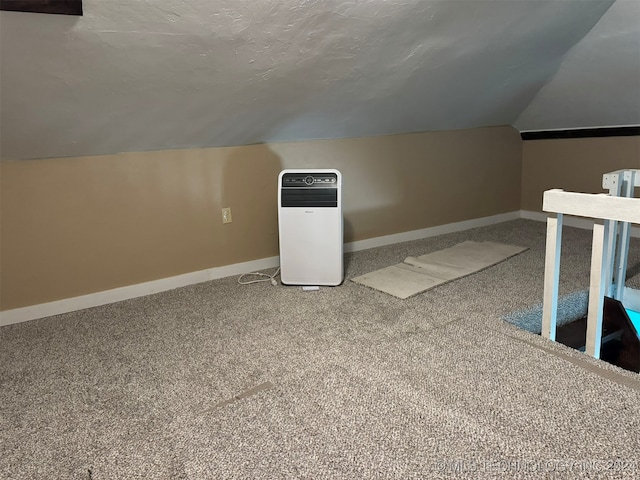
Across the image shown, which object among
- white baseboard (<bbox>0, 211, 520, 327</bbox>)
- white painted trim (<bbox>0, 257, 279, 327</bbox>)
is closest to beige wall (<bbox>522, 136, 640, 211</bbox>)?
white baseboard (<bbox>0, 211, 520, 327</bbox>)

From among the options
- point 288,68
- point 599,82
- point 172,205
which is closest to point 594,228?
point 288,68

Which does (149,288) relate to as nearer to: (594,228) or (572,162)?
(594,228)

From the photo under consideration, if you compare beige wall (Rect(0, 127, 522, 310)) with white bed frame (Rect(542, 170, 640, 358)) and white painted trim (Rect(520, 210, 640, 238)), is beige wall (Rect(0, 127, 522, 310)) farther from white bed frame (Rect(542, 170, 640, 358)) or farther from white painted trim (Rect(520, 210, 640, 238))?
white bed frame (Rect(542, 170, 640, 358))

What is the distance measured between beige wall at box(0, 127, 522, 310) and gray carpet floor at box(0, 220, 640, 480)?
0.93 feet

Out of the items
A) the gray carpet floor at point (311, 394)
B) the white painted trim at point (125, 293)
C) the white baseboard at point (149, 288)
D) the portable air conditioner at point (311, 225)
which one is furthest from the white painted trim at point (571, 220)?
the white painted trim at point (125, 293)

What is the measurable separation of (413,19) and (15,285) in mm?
2576

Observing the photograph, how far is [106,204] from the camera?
105 inches

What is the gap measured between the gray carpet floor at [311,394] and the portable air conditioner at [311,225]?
0.79 feet

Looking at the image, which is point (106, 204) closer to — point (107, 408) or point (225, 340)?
point (225, 340)

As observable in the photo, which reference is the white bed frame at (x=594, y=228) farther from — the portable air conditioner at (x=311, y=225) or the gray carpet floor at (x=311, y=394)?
the portable air conditioner at (x=311, y=225)

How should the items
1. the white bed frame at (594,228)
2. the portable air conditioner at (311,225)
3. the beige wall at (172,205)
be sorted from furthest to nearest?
the portable air conditioner at (311,225) → the beige wall at (172,205) → the white bed frame at (594,228)

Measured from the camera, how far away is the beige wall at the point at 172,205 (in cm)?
249

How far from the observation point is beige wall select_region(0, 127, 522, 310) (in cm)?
249

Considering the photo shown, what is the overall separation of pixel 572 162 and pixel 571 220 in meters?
0.53
